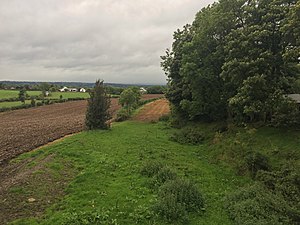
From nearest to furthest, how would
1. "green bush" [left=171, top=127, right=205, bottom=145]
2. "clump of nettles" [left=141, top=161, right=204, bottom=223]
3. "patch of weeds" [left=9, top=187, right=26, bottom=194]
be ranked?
"clump of nettles" [left=141, top=161, right=204, bottom=223], "patch of weeds" [left=9, top=187, right=26, bottom=194], "green bush" [left=171, top=127, right=205, bottom=145]

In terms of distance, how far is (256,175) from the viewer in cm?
1602

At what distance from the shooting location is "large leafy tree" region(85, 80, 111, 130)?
3331cm

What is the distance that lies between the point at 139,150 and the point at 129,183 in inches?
316

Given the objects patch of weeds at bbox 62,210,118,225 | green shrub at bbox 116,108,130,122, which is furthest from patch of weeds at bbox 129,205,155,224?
green shrub at bbox 116,108,130,122

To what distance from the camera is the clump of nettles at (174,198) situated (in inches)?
458

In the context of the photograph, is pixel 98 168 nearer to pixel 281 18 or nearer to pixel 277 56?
pixel 277 56

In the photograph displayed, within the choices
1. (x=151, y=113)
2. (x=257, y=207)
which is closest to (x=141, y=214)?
(x=257, y=207)

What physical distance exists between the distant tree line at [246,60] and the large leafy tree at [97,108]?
31.2 feet

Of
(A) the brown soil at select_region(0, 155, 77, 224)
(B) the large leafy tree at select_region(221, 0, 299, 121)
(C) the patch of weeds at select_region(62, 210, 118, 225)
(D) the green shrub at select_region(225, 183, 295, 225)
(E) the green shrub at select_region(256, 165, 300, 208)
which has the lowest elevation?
(A) the brown soil at select_region(0, 155, 77, 224)

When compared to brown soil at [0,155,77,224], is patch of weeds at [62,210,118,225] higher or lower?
higher

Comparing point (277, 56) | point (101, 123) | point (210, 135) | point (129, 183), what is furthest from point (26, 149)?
→ point (277, 56)

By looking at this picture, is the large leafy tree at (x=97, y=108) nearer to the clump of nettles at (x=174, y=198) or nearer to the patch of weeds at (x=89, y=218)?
the clump of nettles at (x=174, y=198)

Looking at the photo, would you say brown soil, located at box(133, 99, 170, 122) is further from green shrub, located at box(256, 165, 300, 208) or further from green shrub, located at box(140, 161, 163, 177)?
green shrub, located at box(256, 165, 300, 208)

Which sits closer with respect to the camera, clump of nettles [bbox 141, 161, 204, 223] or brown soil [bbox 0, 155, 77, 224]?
clump of nettles [bbox 141, 161, 204, 223]
